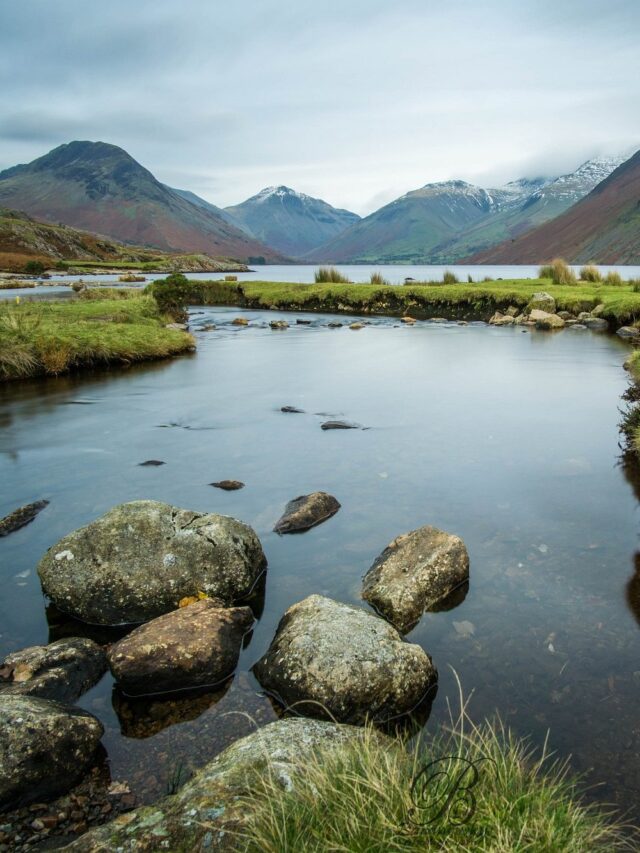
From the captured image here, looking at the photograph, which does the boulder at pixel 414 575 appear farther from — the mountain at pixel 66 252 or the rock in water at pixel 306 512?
the mountain at pixel 66 252

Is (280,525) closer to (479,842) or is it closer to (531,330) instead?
(479,842)

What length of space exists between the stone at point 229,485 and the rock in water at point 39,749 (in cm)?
675

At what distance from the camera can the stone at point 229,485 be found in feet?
39.1

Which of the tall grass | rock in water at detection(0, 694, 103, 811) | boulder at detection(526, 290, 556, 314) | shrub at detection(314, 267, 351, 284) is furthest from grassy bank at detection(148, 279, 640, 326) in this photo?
rock in water at detection(0, 694, 103, 811)

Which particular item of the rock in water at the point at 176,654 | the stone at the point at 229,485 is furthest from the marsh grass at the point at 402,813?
the stone at the point at 229,485

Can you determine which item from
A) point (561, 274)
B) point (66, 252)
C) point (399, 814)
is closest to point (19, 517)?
point (399, 814)

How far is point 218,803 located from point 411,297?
48520mm

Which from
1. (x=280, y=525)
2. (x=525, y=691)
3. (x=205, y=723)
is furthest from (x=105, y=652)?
(x=525, y=691)

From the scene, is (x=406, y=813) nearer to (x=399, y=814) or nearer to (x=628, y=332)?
(x=399, y=814)

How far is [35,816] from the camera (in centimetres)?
456

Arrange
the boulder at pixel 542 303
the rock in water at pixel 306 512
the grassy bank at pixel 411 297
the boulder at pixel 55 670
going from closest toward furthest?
the boulder at pixel 55 670, the rock in water at pixel 306 512, the grassy bank at pixel 411 297, the boulder at pixel 542 303

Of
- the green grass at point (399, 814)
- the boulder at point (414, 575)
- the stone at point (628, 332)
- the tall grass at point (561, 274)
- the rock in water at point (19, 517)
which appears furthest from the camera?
the tall grass at point (561, 274)

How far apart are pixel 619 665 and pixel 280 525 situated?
534cm

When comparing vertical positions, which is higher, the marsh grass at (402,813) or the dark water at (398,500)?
the marsh grass at (402,813)
